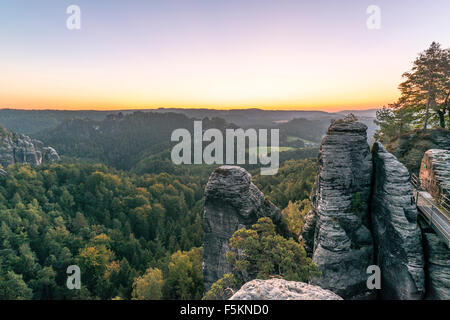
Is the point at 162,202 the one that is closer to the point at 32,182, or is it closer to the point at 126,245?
the point at 126,245

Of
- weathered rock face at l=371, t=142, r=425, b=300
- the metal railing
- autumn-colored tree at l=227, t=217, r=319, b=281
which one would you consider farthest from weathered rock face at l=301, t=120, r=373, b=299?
autumn-colored tree at l=227, t=217, r=319, b=281

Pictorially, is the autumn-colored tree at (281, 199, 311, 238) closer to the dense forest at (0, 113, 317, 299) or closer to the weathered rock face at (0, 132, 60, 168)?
the dense forest at (0, 113, 317, 299)

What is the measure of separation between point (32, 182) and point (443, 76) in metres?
109

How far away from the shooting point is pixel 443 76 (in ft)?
85.3

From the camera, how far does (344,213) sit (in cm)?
1558

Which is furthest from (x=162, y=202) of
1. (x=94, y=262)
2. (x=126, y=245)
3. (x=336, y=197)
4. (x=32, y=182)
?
(x=336, y=197)

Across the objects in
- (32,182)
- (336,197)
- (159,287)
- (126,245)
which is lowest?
(126,245)

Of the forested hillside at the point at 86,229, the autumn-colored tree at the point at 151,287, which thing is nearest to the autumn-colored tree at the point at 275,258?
the forested hillside at the point at 86,229

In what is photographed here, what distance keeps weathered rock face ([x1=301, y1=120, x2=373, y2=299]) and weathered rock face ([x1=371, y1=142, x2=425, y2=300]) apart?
65 centimetres

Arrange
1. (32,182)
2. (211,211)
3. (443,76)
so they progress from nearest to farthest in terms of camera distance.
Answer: (211,211)
(443,76)
(32,182)

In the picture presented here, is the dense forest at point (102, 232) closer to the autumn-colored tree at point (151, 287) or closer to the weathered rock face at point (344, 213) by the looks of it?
the autumn-colored tree at point (151, 287)

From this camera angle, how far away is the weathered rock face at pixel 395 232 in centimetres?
1338

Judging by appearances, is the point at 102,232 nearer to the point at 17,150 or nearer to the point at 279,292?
the point at 279,292

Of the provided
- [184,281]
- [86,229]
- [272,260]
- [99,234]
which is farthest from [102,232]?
[272,260]
